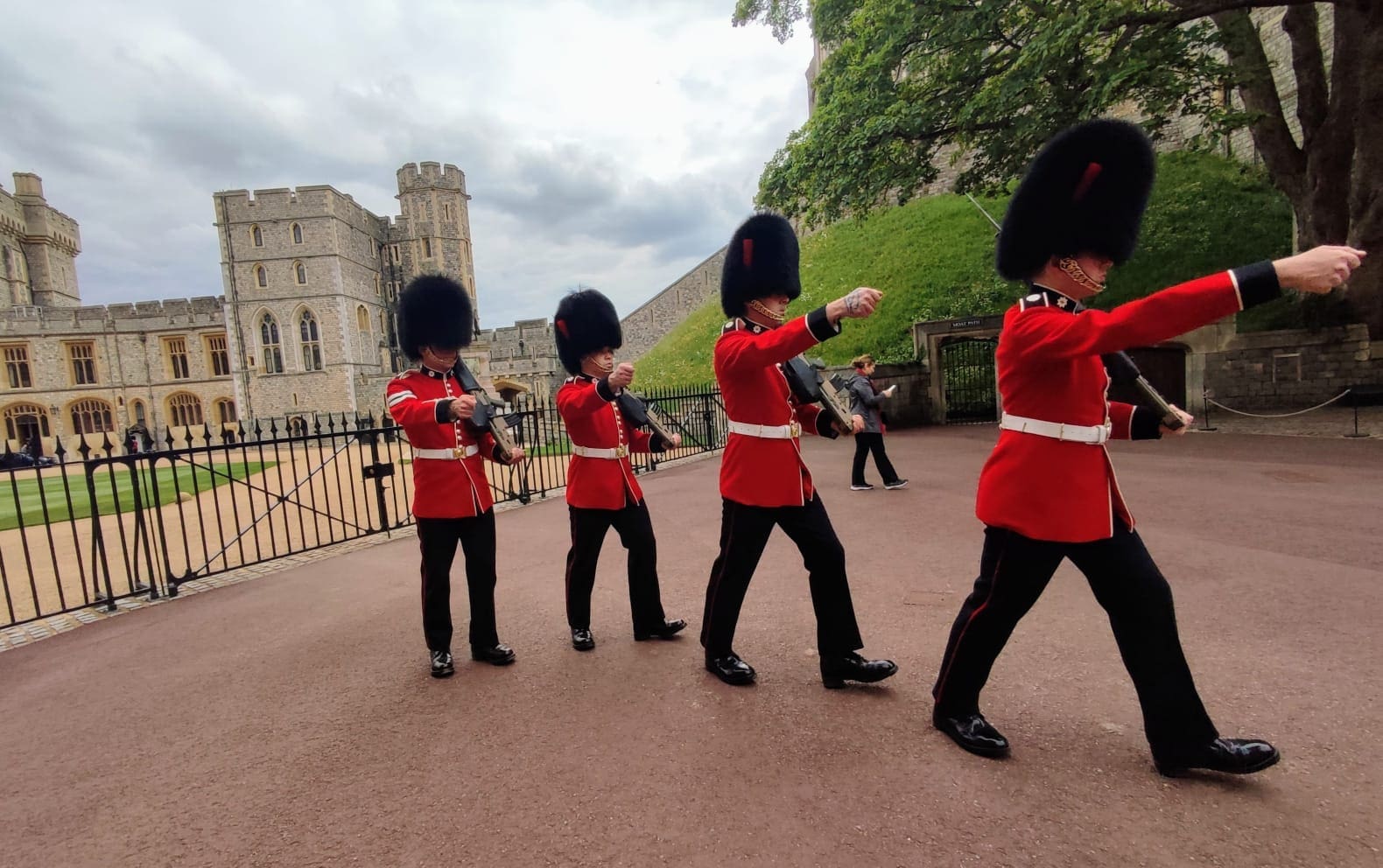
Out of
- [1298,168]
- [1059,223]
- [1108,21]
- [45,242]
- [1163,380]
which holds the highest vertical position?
[45,242]

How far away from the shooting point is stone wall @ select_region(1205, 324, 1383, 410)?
38.9ft

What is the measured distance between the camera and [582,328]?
12.6 feet

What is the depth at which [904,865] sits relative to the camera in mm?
1995

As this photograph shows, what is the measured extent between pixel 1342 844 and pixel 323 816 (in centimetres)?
325

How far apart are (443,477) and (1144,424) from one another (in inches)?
125

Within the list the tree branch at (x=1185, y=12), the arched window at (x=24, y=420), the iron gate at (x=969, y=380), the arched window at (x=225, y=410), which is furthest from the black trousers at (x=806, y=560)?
the arched window at (x=24, y=420)

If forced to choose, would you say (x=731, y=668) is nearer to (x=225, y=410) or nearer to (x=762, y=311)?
Answer: (x=762, y=311)

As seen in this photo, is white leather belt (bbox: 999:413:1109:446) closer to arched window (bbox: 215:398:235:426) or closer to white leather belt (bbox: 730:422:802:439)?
white leather belt (bbox: 730:422:802:439)

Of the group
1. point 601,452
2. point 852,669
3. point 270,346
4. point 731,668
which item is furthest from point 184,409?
point 852,669

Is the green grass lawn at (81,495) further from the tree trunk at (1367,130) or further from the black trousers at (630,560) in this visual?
the tree trunk at (1367,130)

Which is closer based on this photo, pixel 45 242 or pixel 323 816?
pixel 323 816

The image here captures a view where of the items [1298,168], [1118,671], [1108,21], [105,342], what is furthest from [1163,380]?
[105,342]

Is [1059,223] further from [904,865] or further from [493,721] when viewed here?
[493,721]

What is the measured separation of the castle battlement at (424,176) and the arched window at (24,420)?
2480cm
